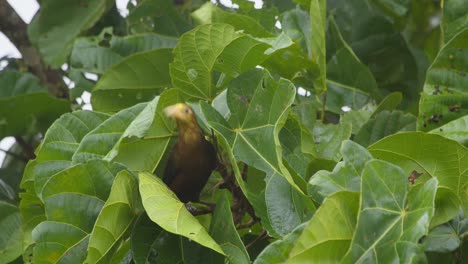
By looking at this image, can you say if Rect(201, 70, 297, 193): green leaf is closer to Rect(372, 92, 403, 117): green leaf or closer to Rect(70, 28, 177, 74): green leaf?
Rect(372, 92, 403, 117): green leaf

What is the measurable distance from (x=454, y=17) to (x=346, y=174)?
0.58m

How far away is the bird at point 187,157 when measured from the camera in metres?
1.51

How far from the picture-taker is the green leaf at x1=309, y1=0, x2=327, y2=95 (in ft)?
5.76

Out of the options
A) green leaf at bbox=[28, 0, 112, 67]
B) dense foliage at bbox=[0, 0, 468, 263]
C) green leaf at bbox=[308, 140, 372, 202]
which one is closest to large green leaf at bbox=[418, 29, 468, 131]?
dense foliage at bbox=[0, 0, 468, 263]

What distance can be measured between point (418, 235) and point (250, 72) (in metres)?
0.47

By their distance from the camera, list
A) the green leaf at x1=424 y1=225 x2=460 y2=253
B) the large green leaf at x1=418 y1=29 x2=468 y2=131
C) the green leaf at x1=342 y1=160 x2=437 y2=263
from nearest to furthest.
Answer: the green leaf at x1=342 y1=160 x2=437 y2=263 < the green leaf at x1=424 y1=225 x2=460 y2=253 < the large green leaf at x1=418 y1=29 x2=468 y2=131

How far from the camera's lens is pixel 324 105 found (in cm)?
192

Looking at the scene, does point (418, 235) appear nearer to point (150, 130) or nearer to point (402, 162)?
point (402, 162)

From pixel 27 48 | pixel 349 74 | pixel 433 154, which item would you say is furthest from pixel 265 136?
pixel 27 48

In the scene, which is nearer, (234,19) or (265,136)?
(265,136)

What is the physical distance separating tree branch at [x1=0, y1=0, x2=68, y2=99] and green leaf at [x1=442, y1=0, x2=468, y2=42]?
1.27 meters

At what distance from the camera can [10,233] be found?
2.08 metres

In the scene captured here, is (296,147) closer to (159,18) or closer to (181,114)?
(181,114)

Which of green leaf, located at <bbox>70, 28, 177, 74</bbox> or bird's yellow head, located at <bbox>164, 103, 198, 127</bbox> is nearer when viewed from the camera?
bird's yellow head, located at <bbox>164, 103, 198, 127</bbox>
